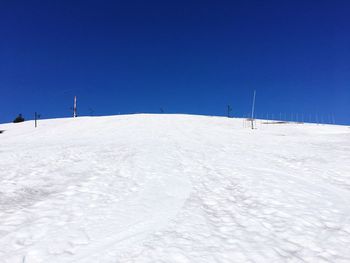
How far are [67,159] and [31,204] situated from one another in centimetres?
594

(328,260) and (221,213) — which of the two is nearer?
(328,260)

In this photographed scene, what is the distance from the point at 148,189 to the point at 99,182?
1508 mm

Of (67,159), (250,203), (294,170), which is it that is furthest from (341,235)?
(67,159)

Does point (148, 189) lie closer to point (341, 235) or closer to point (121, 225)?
→ point (121, 225)

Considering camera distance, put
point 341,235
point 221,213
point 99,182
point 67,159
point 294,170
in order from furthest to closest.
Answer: point 67,159, point 294,170, point 99,182, point 221,213, point 341,235

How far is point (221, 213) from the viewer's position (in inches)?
247

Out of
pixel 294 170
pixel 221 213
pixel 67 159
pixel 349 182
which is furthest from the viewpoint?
pixel 67 159

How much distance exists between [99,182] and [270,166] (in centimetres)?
636

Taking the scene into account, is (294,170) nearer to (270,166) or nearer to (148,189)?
(270,166)

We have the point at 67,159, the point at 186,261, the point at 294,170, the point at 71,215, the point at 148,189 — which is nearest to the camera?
the point at 186,261

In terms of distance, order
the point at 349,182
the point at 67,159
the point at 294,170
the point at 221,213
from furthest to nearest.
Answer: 1. the point at 67,159
2. the point at 294,170
3. the point at 349,182
4. the point at 221,213

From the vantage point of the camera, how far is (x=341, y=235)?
16.9ft

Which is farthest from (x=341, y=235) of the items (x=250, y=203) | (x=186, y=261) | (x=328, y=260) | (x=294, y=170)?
(x=294, y=170)

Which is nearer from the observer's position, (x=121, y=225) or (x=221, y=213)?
(x=121, y=225)
